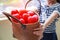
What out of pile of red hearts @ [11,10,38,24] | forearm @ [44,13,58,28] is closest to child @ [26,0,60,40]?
forearm @ [44,13,58,28]

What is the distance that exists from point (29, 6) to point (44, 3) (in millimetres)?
246

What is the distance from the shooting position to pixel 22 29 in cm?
102

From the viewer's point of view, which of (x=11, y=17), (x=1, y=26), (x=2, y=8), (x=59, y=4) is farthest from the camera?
(x=2, y=8)

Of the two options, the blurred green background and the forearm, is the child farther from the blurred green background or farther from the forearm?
the blurred green background

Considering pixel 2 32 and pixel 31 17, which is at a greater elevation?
pixel 31 17

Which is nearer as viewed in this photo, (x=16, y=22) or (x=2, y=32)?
(x=16, y=22)

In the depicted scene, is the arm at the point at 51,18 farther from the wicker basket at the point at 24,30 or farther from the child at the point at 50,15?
the wicker basket at the point at 24,30

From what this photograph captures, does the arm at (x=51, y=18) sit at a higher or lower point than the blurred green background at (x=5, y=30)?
higher

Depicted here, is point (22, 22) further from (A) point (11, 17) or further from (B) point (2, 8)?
(B) point (2, 8)

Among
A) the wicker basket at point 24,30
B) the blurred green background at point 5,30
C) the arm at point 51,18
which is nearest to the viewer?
the wicker basket at point 24,30

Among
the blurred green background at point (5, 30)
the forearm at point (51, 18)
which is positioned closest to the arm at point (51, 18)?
the forearm at point (51, 18)

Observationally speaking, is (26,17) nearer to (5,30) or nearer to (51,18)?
(51,18)

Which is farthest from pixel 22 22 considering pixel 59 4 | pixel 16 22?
pixel 59 4

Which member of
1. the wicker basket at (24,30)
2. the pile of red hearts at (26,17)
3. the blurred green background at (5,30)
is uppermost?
the pile of red hearts at (26,17)
